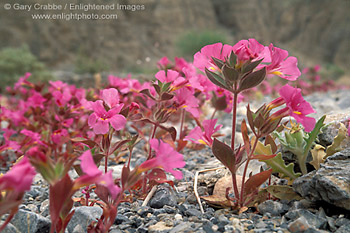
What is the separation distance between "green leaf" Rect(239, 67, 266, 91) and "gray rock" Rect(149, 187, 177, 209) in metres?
0.57

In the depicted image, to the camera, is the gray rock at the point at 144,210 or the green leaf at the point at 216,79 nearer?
the green leaf at the point at 216,79

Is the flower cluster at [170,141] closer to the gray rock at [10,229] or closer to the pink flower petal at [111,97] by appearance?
the pink flower petal at [111,97]

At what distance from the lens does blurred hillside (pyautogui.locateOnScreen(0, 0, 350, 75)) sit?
535 inches

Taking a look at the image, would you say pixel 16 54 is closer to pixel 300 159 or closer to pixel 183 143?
pixel 183 143

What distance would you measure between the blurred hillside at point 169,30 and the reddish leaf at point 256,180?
24.2ft

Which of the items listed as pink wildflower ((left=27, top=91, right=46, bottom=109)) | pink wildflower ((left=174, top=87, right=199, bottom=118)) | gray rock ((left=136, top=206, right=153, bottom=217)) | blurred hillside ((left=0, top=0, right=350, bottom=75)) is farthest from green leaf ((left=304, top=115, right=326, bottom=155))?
blurred hillside ((left=0, top=0, right=350, bottom=75))

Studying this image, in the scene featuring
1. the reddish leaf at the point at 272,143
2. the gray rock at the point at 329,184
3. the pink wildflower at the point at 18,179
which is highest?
the pink wildflower at the point at 18,179

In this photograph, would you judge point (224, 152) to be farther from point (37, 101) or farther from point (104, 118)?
point (37, 101)

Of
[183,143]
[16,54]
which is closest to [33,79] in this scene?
[16,54]

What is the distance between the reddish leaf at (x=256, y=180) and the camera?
116 cm

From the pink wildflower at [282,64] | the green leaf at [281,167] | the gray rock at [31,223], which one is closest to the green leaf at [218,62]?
the pink wildflower at [282,64]

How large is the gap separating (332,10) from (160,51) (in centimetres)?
1404

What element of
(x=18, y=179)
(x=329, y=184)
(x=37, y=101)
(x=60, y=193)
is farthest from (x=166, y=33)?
(x=18, y=179)

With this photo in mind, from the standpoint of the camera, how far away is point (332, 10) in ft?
72.4
